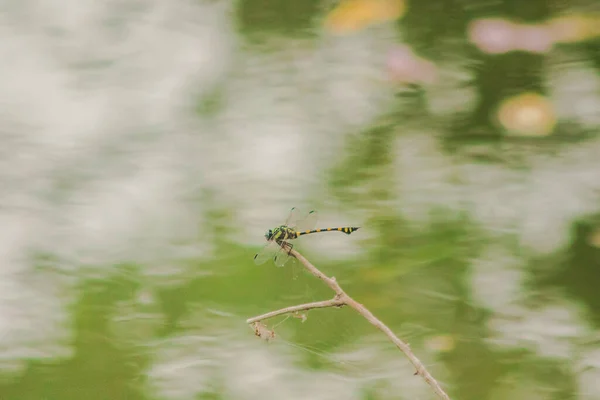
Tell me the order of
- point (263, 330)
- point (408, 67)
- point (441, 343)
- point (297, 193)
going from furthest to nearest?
point (408, 67) < point (297, 193) < point (441, 343) < point (263, 330)

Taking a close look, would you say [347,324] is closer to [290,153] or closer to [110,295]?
[290,153]

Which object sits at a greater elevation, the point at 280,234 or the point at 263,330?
the point at 280,234

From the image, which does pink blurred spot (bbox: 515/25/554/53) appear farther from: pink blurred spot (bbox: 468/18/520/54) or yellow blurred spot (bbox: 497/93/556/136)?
yellow blurred spot (bbox: 497/93/556/136)

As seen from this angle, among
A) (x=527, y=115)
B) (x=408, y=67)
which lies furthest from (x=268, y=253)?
(x=527, y=115)

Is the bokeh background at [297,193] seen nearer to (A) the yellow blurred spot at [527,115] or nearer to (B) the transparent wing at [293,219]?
(A) the yellow blurred spot at [527,115]

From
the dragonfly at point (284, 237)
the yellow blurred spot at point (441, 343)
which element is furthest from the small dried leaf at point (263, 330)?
the yellow blurred spot at point (441, 343)

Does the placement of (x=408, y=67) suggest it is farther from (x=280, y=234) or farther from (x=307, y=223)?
(x=280, y=234)
